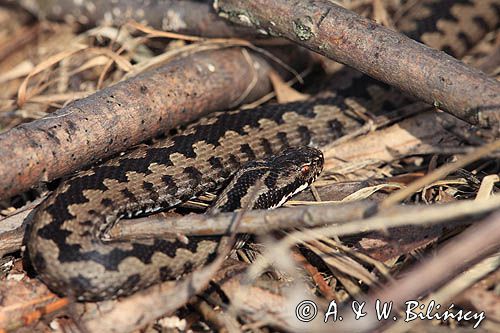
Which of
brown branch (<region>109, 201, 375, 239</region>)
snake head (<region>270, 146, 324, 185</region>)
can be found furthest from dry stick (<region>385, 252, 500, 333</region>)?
snake head (<region>270, 146, 324, 185</region>)

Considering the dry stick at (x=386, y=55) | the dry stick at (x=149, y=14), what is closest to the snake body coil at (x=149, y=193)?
the dry stick at (x=149, y=14)

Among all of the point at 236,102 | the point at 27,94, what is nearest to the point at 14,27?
the point at 27,94

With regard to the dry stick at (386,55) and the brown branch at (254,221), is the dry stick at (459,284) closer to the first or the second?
the brown branch at (254,221)

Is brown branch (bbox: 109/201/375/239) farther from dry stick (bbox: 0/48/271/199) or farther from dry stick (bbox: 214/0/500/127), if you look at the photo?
dry stick (bbox: 214/0/500/127)

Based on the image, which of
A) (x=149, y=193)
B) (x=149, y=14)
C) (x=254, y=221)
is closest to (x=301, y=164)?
(x=149, y=193)

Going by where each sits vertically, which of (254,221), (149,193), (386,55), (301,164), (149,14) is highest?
(386,55)

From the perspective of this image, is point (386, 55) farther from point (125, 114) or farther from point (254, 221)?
point (125, 114)

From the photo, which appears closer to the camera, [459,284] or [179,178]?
[459,284]
